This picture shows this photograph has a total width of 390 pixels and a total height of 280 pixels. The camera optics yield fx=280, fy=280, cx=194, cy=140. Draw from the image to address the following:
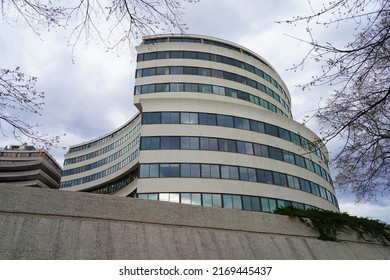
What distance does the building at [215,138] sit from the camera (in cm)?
2523

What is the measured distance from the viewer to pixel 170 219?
813cm

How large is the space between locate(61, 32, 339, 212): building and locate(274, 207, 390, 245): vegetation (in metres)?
7.25

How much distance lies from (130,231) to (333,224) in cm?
833

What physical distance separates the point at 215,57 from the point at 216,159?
1542 cm

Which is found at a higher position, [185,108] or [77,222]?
[185,108]

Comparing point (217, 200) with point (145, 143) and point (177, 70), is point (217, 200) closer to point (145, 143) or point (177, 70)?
point (145, 143)

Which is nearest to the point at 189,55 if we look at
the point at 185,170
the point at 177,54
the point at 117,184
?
the point at 177,54

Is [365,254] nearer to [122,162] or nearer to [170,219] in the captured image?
[170,219]

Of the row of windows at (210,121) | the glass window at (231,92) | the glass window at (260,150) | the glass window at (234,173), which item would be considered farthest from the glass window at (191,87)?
the glass window at (234,173)

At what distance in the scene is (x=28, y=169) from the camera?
66000 millimetres

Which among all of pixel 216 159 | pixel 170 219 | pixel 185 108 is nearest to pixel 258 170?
pixel 216 159

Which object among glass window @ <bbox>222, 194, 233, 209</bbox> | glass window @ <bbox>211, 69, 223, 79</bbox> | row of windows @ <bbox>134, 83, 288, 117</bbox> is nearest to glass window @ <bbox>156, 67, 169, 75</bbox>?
row of windows @ <bbox>134, 83, 288, 117</bbox>

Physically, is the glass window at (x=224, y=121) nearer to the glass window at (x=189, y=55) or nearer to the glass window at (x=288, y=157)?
the glass window at (x=288, y=157)

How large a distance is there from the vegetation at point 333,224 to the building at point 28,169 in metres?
62.7
